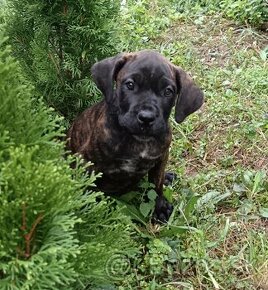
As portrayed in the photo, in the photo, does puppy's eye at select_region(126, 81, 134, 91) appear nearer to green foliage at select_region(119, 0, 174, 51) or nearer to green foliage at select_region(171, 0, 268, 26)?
green foliage at select_region(119, 0, 174, 51)

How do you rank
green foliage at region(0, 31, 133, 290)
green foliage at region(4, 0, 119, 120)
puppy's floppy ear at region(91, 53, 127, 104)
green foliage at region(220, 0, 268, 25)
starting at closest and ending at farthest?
green foliage at region(0, 31, 133, 290)
puppy's floppy ear at region(91, 53, 127, 104)
green foliage at region(4, 0, 119, 120)
green foliage at region(220, 0, 268, 25)

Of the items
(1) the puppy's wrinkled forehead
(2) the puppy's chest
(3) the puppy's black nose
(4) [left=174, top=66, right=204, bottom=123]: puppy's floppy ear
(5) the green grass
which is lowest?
(5) the green grass

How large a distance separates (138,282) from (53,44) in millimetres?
1774

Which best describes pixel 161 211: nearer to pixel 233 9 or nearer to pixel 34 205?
pixel 34 205

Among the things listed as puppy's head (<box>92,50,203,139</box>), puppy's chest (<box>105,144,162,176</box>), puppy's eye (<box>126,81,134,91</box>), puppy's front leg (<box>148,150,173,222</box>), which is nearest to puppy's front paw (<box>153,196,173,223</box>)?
puppy's front leg (<box>148,150,173,222</box>)

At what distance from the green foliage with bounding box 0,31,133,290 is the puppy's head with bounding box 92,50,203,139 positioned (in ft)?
3.86

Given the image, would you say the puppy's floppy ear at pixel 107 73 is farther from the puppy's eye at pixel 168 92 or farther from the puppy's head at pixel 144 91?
the puppy's eye at pixel 168 92

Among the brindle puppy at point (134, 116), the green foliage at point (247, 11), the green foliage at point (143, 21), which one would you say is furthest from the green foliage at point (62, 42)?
the green foliage at point (247, 11)

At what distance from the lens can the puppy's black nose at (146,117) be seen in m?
3.55

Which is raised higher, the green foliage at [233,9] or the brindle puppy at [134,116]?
the brindle puppy at [134,116]

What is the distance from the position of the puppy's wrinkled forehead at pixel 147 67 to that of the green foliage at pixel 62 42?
51 centimetres

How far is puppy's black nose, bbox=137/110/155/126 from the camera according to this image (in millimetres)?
3555

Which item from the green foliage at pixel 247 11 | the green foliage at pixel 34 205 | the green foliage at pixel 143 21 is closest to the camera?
the green foliage at pixel 34 205

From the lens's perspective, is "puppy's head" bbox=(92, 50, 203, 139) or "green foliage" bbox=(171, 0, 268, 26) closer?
"puppy's head" bbox=(92, 50, 203, 139)
